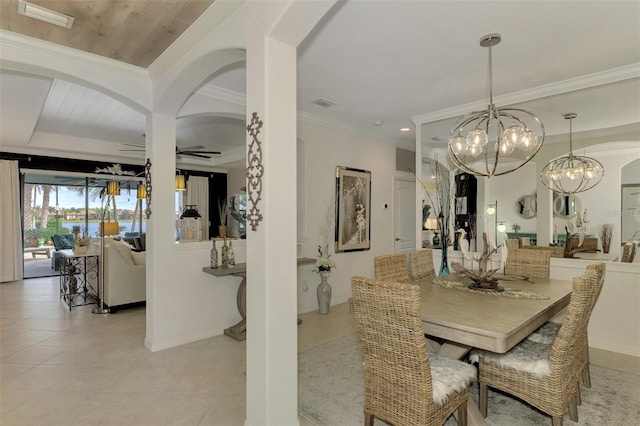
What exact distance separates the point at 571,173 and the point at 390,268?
2.54m

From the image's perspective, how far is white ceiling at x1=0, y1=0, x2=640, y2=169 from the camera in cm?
237

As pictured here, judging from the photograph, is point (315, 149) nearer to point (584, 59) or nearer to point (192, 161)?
point (584, 59)

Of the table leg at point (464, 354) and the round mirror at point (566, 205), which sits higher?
the round mirror at point (566, 205)

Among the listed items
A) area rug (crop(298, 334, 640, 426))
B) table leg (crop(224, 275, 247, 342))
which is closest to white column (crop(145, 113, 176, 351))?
table leg (crop(224, 275, 247, 342))

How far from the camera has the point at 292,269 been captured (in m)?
2.05

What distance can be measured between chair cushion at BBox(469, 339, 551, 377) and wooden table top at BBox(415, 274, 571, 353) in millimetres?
204

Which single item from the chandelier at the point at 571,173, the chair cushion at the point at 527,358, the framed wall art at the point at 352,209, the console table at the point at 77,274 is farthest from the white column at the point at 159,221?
the chandelier at the point at 571,173

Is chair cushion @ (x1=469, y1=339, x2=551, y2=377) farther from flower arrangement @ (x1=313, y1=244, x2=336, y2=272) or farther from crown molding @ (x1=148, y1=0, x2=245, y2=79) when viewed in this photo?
crown molding @ (x1=148, y1=0, x2=245, y2=79)

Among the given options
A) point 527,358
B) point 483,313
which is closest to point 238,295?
point 483,313

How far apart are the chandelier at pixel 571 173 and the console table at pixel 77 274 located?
619 cm

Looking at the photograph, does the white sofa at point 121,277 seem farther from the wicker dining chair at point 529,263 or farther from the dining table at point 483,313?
the wicker dining chair at point 529,263

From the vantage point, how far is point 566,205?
3895 millimetres

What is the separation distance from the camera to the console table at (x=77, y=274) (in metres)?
5.24

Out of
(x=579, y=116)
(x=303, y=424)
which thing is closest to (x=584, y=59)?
(x=579, y=116)
